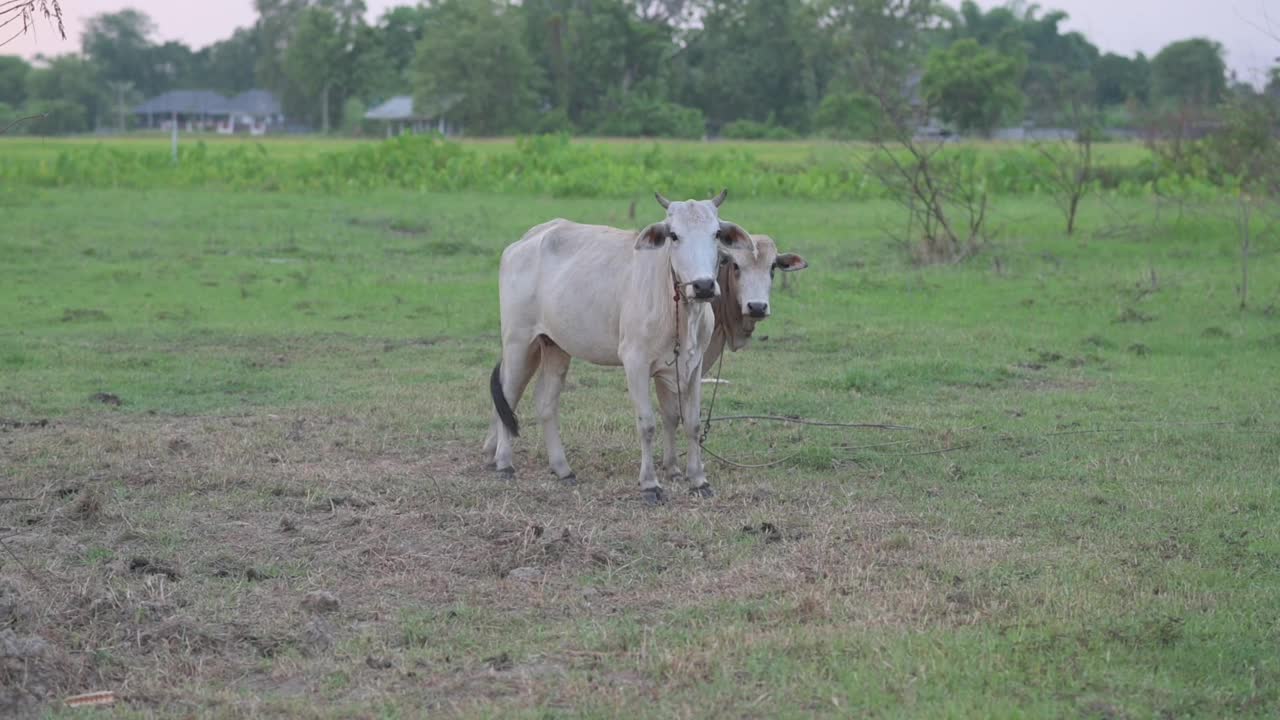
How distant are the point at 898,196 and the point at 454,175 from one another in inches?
557

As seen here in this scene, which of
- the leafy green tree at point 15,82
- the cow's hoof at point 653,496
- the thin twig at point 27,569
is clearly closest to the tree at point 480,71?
the leafy green tree at point 15,82

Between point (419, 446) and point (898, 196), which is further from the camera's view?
point (898, 196)

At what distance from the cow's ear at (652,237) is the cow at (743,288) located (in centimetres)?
45

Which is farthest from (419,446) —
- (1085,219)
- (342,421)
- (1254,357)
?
(1085,219)

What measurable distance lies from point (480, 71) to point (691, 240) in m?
55.6

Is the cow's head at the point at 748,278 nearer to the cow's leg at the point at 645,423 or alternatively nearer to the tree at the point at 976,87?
the cow's leg at the point at 645,423

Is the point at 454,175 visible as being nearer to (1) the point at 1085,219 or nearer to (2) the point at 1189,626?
(1) the point at 1085,219

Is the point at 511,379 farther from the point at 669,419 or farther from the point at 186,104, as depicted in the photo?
the point at 186,104

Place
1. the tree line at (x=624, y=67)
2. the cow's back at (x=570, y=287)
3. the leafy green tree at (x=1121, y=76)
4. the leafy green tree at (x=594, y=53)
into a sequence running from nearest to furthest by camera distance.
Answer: the cow's back at (x=570, y=287), the tree line at (x=624, y=67), the leafy green tree at (x=594, y=53), the leafy green tree at (x=1121, y=76)

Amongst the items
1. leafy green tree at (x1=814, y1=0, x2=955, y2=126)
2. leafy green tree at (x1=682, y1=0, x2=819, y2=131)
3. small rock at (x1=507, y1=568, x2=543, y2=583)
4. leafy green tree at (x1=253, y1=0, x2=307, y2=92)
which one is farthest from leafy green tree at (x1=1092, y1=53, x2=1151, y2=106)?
small rock at (x1=507, y1=568, x2=543, y2=583)

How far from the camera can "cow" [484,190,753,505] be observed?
749 centimetres

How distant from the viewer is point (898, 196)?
723 inches

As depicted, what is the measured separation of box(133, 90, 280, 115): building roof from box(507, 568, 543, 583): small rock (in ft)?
273

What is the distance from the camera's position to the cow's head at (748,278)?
788 centimetres
